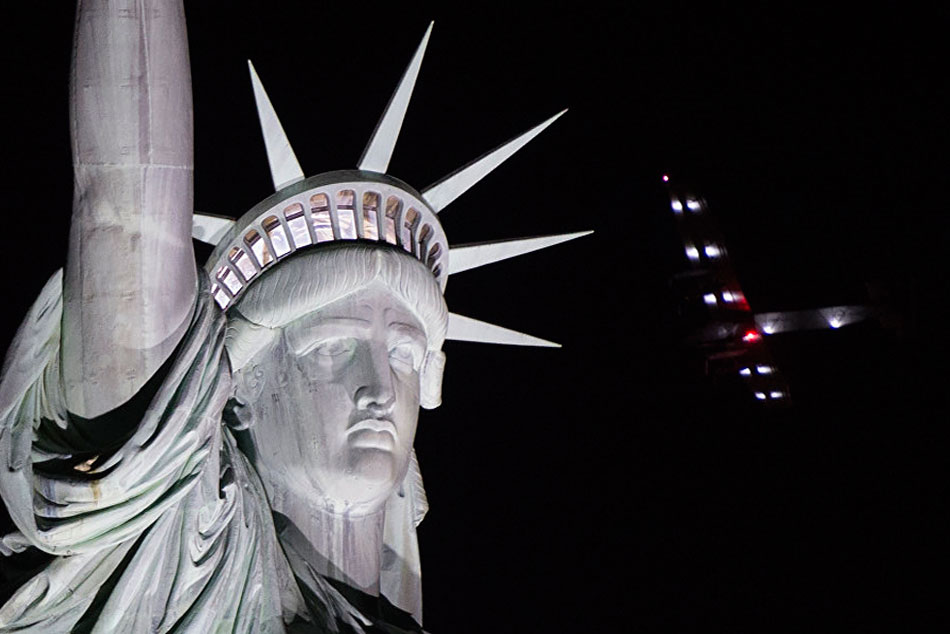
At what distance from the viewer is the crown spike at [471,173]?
20.9 ft

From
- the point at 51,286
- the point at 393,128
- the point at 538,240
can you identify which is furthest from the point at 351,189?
the point at 51,286

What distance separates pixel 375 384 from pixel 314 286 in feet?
1.34

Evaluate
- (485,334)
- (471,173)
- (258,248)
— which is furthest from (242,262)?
(485,334)

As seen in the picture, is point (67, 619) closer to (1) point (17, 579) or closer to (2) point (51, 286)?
(1) point (17, 579)

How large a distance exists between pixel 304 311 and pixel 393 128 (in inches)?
32.4

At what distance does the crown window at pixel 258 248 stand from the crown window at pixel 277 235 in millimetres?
34

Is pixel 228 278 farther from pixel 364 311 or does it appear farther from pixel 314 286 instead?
pixel 364 311

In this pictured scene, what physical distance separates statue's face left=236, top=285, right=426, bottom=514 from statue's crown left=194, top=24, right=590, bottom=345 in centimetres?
26

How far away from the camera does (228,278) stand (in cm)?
615

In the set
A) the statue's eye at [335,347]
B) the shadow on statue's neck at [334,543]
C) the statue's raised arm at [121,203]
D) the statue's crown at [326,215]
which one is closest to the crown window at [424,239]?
the statue's crown at [326,215]

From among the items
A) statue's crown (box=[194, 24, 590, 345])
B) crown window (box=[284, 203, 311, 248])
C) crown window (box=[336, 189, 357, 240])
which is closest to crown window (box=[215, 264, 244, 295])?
statue's crown (box=[194, 24, 590, 345])

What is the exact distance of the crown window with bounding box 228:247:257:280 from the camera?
6.13 metres

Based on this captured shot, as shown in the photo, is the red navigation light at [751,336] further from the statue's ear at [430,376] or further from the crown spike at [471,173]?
the statue's ear at [430,376]

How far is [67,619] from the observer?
16.4 feet
